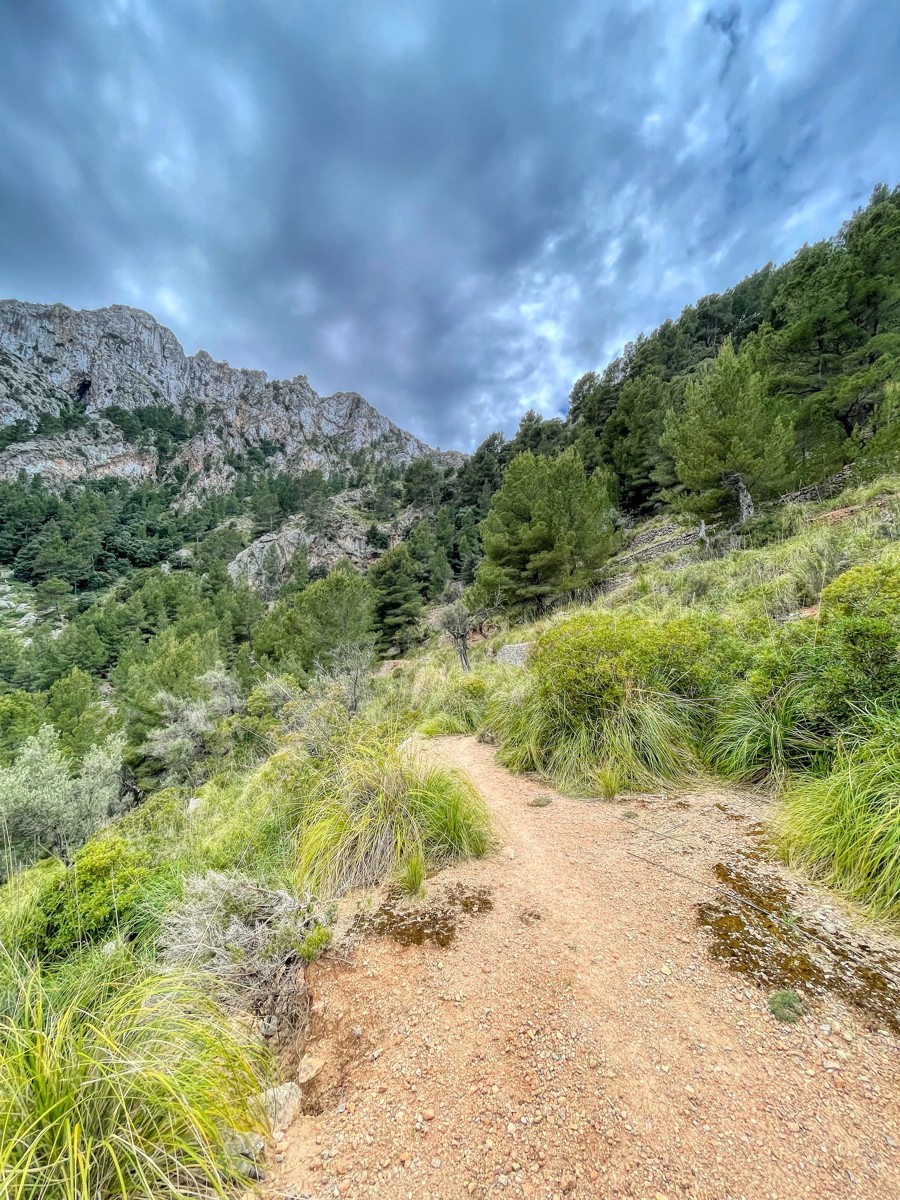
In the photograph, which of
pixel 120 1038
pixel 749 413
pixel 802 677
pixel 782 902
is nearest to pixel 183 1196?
pixel 120 1038

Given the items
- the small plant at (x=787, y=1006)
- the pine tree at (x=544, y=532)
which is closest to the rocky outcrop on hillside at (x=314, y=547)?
the pine tree at (x=544, y=532)

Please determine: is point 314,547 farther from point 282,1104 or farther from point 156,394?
point 156,394

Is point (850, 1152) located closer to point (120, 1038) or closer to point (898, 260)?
point (120, 1038)

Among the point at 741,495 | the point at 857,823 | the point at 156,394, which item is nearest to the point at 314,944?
the point at 857,823

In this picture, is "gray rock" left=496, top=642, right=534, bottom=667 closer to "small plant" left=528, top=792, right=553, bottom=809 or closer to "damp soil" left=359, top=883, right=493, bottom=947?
"small plant" left=528, top=792, right=553, bottom=809

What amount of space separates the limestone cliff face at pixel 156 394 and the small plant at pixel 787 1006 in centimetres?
9046

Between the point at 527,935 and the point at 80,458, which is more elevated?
the point at 80,458

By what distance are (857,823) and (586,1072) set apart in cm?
197

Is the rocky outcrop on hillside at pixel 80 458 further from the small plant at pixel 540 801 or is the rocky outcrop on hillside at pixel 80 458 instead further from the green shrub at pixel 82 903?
the small plant at pixel 540 801

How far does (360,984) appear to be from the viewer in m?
2.16

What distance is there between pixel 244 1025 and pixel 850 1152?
2.23 m

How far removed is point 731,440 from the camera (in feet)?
39.7

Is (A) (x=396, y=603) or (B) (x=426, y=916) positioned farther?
(A) (x=396, y=603)

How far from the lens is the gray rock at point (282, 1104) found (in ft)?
5.11
